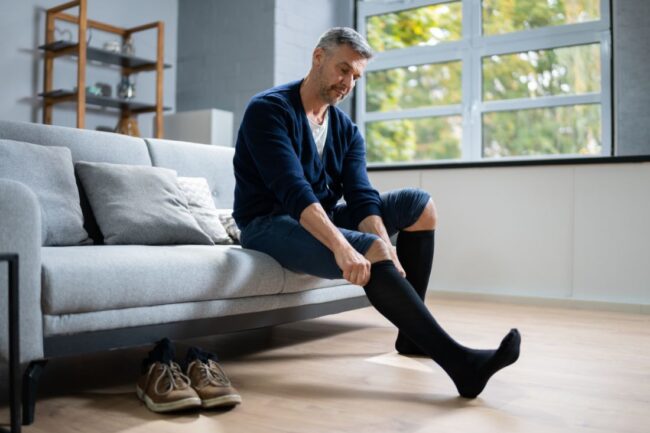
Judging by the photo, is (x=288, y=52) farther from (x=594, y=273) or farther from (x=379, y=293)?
(x=379, y=293)

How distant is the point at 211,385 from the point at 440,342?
21.0 inches

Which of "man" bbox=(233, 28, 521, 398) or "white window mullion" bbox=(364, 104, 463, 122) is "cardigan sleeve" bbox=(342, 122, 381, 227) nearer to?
"man" bbox=(233, 28, 521, 398)

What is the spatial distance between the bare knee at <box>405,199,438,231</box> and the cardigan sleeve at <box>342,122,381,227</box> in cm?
12

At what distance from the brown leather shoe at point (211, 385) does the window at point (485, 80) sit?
135 inches

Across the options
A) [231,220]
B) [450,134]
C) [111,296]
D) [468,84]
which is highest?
[468,84]

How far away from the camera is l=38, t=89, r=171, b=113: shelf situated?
4.54 meters

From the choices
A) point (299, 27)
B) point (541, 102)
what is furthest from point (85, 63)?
point (541, 102)

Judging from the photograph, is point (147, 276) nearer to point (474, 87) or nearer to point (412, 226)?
point (412, 226)

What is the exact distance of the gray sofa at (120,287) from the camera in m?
1.40

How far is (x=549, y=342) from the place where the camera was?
2.44m

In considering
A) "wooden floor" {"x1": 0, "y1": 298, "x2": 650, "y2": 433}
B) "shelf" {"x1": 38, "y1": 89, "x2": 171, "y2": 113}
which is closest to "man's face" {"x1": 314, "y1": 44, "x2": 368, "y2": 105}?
"wooden floor" {"x1": 0, "y1": 298, "x2": 650, "y2": 433}

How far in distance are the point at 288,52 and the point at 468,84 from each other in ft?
4.42

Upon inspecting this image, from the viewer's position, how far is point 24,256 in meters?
1.39

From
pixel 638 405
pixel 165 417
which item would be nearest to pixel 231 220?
pixel 165 417
